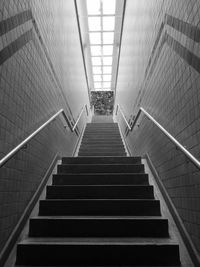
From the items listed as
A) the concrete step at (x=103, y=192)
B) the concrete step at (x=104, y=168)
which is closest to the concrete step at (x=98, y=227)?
the concrete step at (x=103, y=192)

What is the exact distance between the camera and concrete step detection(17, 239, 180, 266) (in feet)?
7.24

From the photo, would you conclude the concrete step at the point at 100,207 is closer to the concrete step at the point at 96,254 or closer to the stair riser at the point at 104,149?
the concrete step at the point at 96,254

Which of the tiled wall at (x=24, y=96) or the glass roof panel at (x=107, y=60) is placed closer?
the tiled wall at (x=24, y=96)

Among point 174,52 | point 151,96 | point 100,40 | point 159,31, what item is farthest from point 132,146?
point 100,40

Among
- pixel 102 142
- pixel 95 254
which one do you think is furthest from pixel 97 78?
pixel 95 254

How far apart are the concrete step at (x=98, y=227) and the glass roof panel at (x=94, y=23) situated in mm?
9874

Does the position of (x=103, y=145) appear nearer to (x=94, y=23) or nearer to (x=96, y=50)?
(x=94, y=23)

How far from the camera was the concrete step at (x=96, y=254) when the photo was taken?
2207mm

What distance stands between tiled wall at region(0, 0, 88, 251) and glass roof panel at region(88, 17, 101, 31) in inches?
273

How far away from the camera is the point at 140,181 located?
3.45 m

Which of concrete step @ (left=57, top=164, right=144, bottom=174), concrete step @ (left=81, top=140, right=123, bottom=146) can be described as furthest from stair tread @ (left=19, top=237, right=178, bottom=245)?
concrete step @ (left=81, top=140, right=123, bottom=146)

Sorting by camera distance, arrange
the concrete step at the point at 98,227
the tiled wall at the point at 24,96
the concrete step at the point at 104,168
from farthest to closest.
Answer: the concrete step at the point at 104,168
the concrete step at the point at 98,227
the tiled wall at the point at 24,96

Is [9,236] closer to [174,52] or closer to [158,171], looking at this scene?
[158,171]

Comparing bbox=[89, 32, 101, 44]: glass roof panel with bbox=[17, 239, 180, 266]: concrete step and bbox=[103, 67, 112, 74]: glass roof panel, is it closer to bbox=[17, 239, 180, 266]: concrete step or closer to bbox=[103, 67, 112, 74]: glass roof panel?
bbox=[103, 67, 112, 74]: glass roof panel
